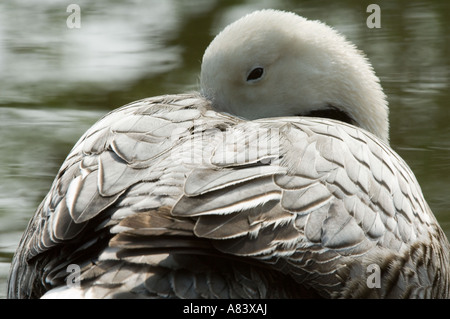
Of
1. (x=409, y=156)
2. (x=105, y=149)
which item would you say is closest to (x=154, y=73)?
(x=409, y=156)

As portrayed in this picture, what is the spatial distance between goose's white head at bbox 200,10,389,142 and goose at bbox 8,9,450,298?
0.03 m

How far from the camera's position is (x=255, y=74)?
4609 millimetres

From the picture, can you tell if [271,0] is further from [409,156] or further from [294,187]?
[294,187]

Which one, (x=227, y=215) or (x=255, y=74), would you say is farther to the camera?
(x=255, y=74)

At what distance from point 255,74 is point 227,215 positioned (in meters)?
1.43

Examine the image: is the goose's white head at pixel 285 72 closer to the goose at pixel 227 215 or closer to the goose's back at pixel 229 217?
the goose at pixel 227 215

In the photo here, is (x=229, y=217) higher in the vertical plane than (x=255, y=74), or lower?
lower

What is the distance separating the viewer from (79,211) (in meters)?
3.48

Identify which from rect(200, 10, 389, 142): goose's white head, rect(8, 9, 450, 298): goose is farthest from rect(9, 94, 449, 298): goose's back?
rect(200, 10, 389, 142): goose's white head

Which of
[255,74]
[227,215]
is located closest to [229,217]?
[227,215]

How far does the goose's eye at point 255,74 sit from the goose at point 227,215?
11 centimetres

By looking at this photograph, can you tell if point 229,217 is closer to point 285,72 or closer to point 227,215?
point 227,215

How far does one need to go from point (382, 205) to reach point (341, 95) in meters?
1.10

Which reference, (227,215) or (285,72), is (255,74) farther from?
(227,215)
